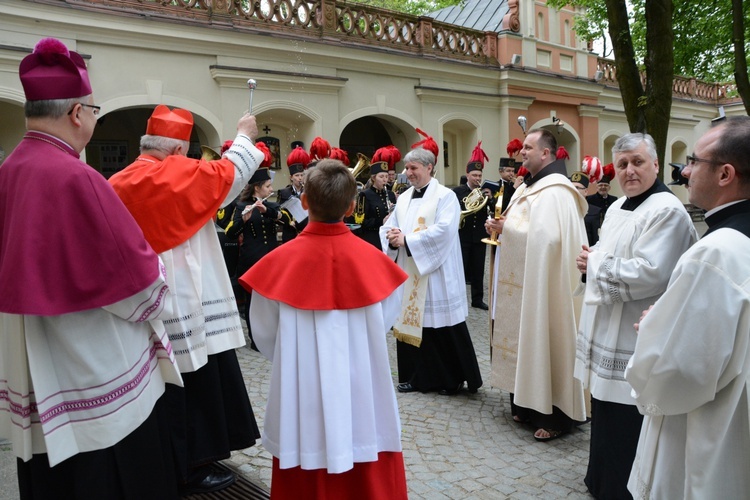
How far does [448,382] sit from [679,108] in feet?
78.5

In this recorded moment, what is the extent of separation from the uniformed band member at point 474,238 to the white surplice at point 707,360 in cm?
759

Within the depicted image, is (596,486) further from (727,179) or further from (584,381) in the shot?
(727,179)

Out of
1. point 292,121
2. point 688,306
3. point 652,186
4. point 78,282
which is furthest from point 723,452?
point 292,121

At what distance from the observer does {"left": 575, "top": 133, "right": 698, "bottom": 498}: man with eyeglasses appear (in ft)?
10.6

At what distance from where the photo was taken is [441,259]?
17.8 ft

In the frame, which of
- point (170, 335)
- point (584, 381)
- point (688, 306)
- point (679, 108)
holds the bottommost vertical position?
point (584, 381)

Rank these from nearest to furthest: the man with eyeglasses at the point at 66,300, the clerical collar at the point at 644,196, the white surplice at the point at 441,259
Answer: the man with eyeglasses at the point at 66,300, the clerical collar at the point at 644,196, the white surplice at the point at 441,259

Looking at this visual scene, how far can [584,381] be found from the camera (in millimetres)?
3578

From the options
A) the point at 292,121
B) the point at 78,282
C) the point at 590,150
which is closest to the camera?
the point at 78,282

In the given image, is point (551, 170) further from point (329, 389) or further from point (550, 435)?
point (329, 389)

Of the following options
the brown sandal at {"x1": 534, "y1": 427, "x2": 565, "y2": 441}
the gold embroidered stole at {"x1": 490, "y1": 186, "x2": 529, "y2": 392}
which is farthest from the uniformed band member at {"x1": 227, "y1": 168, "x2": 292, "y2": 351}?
the brown sandal at {"x1": 534, "y1": 427, "x2": 565, "y2": 441}

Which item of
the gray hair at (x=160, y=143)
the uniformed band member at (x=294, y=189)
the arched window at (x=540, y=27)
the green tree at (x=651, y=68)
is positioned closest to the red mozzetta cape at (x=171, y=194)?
the gray hair at (x=160, y=143)

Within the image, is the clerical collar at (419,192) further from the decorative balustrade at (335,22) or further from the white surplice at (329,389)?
the decorative balustrade at (335,22)

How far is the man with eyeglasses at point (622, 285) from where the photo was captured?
3244mm
